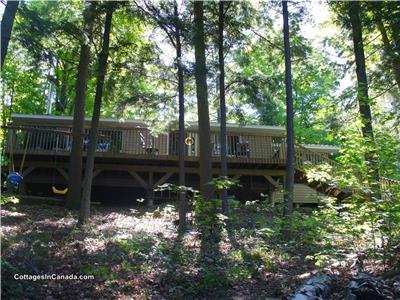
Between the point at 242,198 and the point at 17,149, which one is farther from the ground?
the point at 17,149

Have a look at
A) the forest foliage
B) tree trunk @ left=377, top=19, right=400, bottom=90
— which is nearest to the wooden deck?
the forest foliage

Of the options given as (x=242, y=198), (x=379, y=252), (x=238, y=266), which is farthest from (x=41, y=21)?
(x=242, y=198)

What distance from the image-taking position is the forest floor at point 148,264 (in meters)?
5.91

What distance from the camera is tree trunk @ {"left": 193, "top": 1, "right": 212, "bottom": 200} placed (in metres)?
11.3

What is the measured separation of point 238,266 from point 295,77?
8.62m

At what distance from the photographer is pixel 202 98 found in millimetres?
12180

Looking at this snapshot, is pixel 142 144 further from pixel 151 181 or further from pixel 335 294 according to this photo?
pixel 335 294

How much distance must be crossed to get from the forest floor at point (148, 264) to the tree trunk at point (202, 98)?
1.90 meters

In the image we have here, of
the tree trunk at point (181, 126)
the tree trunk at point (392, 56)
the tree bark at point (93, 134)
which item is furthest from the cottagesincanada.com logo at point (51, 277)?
the tree trunk at point (392, 56)

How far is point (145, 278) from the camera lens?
21.6ft

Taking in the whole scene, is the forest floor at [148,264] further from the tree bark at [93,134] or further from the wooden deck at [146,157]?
the wooden deck at [146,157]

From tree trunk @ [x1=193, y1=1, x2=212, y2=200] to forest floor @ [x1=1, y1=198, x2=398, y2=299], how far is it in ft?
6.22

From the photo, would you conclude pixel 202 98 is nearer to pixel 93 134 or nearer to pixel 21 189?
pixel 93 134

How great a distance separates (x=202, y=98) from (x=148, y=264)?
6179mm
